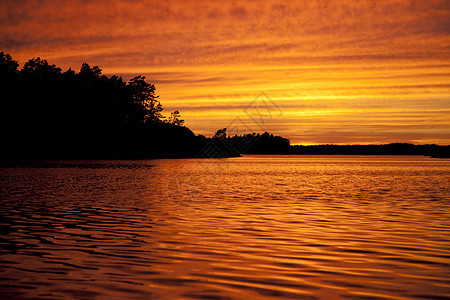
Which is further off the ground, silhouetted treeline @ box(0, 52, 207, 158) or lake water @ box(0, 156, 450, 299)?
silhouetted treeline @ box(0, 52, 207, 158)

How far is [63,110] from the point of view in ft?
581

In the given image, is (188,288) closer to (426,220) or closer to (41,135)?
(426,220)

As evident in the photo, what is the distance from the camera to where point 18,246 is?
17.7m

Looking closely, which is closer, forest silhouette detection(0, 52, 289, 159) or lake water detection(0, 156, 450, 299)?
lake water detection(0, 156, 450, 299)

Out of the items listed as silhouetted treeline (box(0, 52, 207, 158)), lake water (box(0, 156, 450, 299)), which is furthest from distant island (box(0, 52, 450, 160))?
lake water (box(0, 156, 450, 299))

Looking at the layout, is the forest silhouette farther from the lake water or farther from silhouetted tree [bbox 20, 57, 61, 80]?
the lake water

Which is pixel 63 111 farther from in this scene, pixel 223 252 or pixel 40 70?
pixel 223 252

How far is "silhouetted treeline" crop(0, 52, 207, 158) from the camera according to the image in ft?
536

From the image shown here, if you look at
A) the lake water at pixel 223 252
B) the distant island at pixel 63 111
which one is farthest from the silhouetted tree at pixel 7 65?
the lake water at pixel 223 252

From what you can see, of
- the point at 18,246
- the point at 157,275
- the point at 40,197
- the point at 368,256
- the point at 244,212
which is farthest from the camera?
the point at 40,197

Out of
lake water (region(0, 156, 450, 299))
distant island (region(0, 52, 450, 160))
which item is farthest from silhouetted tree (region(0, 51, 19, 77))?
lake water (region(0, 156, 450, 299))

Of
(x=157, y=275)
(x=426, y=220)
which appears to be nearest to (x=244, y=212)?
(x=426, y=220)

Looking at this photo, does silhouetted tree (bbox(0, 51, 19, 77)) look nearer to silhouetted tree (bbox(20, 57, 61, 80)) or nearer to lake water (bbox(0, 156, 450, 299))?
silhouetted tree (bbox(20, 57, 61, 80))

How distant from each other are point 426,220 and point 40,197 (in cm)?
2625
